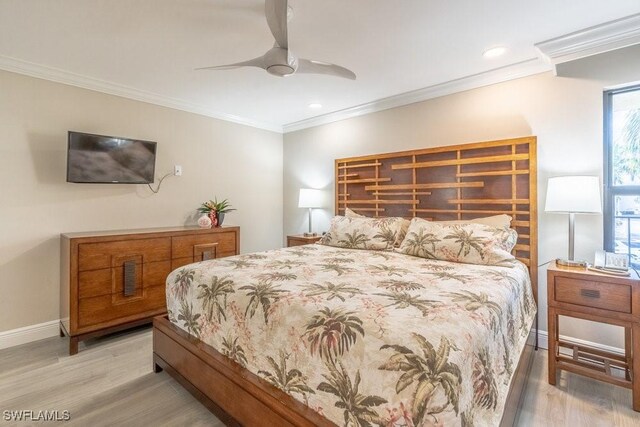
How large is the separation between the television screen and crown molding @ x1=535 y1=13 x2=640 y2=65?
3789 millimetres

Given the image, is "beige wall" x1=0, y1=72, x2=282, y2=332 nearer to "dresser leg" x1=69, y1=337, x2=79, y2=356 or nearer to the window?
"dresser leg" x1=69, y1=337, x2=79, y2=356

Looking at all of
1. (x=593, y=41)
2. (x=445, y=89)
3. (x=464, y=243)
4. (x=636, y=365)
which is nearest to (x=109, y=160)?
(x=464, y=243)

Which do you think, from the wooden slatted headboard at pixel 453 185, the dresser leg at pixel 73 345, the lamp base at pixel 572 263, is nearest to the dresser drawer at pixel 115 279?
the dresser leg at pixel 73 345

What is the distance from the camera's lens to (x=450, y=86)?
10.4 feet

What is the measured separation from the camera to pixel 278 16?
167cm

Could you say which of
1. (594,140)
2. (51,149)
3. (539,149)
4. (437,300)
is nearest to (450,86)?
(539,149)

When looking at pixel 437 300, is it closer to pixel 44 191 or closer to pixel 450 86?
pixel 450 86

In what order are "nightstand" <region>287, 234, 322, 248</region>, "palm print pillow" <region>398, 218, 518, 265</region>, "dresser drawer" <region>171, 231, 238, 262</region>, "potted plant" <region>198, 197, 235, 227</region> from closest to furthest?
"palm print pillow" <region>398, 218, 518, 265</region> < "dresser drawer" <region>171, 231, 238, 262</region> < "potted plant" <region>198, 197, 235, 227</region> < "nightstand" <region>287, 234, 322, 248</region>

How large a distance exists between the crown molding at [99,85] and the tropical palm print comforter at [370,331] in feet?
7.57

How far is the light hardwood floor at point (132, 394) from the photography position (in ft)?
5.87

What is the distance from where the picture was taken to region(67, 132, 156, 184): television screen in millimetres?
2859

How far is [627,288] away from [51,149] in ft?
15.2

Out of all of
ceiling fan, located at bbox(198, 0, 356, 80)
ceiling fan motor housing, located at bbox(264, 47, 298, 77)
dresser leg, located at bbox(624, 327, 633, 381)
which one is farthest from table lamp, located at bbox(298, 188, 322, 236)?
dresser leg, located at bbox(624, 327, 633, 381)

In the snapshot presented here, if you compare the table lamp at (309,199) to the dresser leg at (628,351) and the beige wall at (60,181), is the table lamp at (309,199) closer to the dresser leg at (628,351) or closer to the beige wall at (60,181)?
the beige wall at (60,181)
